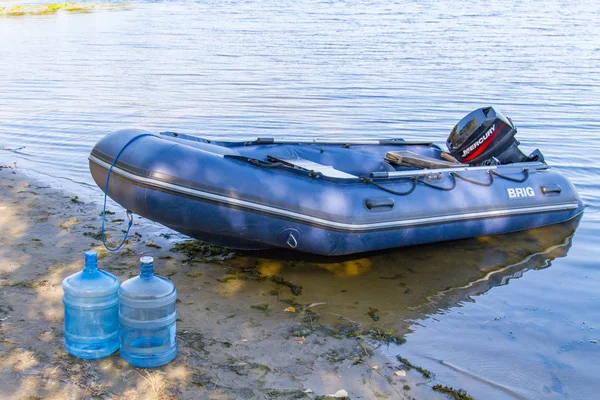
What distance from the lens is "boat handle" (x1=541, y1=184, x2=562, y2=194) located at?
251 inches

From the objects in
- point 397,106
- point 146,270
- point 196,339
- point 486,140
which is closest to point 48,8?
point 397,106

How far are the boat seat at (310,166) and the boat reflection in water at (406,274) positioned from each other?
68 centimetres

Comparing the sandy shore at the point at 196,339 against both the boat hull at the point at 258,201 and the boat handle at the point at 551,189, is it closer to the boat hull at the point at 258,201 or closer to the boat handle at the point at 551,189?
the boat hull at the point at 258,201

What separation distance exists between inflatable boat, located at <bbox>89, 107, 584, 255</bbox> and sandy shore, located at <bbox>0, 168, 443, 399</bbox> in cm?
41

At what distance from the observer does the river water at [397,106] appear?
4.64 m

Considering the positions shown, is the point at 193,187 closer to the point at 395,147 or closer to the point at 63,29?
the point at 395,147

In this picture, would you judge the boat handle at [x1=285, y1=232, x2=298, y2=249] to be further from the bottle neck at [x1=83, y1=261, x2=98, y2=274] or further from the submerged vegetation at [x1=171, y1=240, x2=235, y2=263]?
the bottle neck at [x1=83, y1=261, x2=98, y2=274]

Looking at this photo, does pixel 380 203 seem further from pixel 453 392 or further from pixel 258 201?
pixel 453 392

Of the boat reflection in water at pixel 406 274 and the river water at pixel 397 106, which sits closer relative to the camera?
the river water at pixel 397 106

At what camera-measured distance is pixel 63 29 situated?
22.0 metres

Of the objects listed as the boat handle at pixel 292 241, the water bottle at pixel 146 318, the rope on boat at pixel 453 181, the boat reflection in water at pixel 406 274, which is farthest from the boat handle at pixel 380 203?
the water bottle at pixel 146 318

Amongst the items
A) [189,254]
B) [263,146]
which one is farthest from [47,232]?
[263,146]

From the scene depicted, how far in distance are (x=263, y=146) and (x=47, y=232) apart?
1975mm

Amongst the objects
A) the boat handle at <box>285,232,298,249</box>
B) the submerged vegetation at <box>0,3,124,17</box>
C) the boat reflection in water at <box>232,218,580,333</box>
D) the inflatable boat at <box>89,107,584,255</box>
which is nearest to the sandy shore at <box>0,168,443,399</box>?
the boat reflection in water at <box>232,218,580,333</box>
